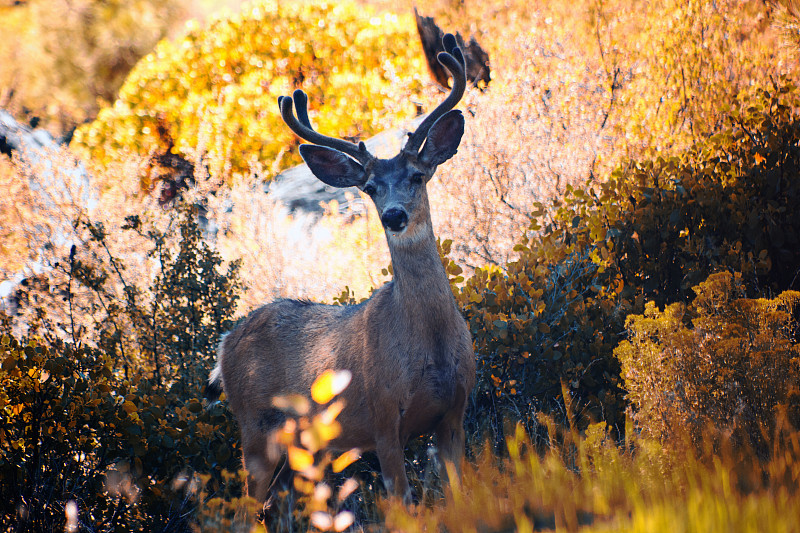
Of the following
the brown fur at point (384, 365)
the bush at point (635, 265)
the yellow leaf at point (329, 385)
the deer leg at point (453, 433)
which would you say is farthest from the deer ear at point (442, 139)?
the deer leg at point (453, 433)

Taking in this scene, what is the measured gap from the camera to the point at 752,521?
7.82ft

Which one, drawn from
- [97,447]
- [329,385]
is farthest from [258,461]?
[97,447]

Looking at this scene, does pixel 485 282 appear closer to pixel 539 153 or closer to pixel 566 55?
pixel 539 153

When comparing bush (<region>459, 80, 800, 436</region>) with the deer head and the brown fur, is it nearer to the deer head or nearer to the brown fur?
the brown fur

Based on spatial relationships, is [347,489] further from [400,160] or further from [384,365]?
[400,160]

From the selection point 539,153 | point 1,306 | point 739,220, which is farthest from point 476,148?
point 1,306

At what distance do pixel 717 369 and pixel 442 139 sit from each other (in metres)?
2.26

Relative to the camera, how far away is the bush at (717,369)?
147 inches

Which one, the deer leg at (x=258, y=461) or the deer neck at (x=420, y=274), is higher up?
the deer neck at (x=420, y=274)

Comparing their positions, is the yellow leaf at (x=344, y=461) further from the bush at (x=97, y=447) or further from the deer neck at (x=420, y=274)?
the deer neck at (x=420, y=274)

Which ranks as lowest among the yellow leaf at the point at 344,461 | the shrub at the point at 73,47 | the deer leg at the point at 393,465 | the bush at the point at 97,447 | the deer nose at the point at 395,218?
the deer leg at the point at 393,465

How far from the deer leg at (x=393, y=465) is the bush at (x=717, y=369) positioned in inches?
51.7

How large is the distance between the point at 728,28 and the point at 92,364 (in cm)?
722

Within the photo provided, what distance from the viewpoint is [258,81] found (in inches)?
578
